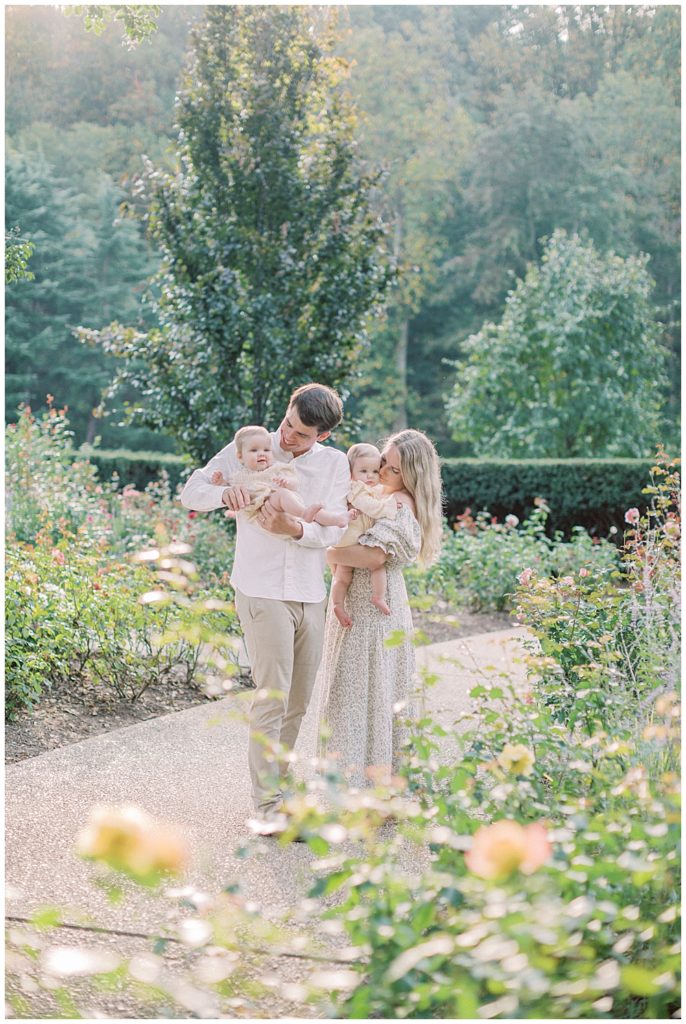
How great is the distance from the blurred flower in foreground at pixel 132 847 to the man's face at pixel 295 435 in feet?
6.96

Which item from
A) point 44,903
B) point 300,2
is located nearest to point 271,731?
point 44,903

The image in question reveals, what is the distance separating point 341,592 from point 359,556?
0.17 metres

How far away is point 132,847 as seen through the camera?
135 centimetres

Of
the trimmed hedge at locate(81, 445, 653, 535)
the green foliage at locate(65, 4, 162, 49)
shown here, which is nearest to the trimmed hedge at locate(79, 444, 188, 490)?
the trimmed hedge at locate(81, 445, 653, 535)

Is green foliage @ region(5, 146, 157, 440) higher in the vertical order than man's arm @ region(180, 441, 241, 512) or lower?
higher

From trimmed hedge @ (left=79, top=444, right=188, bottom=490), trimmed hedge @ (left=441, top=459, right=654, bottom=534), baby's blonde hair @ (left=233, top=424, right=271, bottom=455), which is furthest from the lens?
trimmed hedge @ (left=79, top=444, right=188, bottom=490)

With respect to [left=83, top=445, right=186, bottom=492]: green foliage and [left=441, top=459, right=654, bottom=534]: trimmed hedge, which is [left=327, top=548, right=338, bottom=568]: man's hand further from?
[left=83, top=445, right=186, bottom=492]: green foliage

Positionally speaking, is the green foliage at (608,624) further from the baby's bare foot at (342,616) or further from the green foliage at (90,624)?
the green foliage at (90,624)

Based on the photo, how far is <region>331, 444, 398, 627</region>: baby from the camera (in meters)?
3.49

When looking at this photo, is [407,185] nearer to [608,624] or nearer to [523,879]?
[608,624]

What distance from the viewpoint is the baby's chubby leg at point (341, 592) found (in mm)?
3543

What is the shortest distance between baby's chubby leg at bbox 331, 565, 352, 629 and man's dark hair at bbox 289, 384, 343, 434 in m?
0.53

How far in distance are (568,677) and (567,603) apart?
31cm

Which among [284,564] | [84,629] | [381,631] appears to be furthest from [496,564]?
[284,564]
